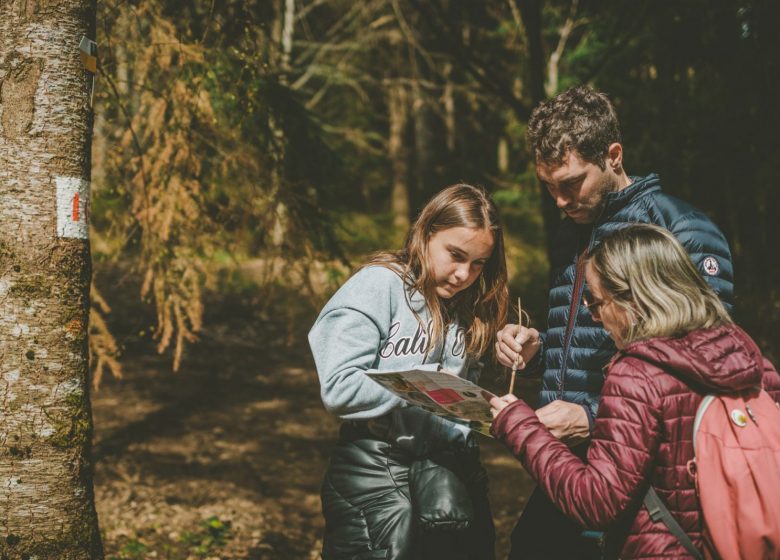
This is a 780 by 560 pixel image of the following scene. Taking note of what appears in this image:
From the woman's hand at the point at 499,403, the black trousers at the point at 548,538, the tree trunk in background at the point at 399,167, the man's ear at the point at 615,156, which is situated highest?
the tree trunk in background at the point at 399,167

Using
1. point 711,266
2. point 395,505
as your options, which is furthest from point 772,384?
point 395,505

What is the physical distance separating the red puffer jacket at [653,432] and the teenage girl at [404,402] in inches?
22.2

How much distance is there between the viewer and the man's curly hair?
244cm

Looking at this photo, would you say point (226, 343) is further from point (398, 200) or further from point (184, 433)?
point (398, 200)

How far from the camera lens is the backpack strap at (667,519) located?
1.78 metres

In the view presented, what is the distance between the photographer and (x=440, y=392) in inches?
82.2

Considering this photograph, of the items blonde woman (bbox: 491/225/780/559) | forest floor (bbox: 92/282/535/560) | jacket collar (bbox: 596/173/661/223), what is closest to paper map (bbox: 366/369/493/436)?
blonde woman (bbox: 491/225/780/559)

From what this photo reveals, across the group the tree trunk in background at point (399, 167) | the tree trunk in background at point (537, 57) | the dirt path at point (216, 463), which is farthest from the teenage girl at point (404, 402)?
the tree trunk in background at point (399, 167)

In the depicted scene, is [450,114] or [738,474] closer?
[738,474]

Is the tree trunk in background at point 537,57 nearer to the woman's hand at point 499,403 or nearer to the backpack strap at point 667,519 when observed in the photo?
the woman's hand at point 499,403

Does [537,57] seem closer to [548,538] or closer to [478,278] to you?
[478,278]

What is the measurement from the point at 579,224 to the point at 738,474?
1258mm

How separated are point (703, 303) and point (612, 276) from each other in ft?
0.81

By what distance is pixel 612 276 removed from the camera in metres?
1.89
